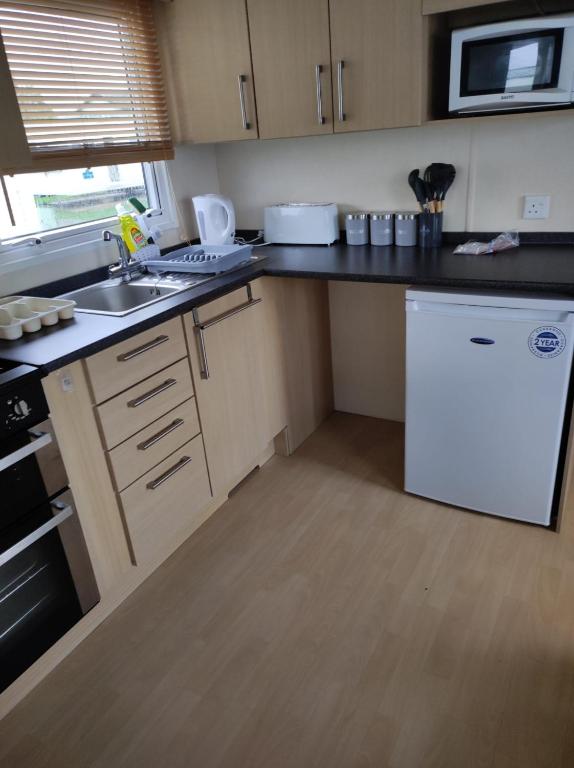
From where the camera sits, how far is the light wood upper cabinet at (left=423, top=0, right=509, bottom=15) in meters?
1.76

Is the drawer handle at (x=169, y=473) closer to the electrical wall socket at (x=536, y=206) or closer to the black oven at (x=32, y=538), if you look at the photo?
the black oven at (x=32, y=538)

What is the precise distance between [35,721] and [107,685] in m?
0.20

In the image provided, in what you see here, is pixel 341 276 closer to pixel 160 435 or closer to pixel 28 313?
pixel 160 435

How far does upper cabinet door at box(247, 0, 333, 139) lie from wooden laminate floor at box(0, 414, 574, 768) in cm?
154

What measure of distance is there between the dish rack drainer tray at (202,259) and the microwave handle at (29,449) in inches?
37.9

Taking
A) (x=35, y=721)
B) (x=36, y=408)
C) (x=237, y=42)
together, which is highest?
(x=237, y=42)

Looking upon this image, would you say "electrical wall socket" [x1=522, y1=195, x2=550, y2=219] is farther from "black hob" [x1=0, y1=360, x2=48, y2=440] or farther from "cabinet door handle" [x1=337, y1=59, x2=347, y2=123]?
"black hob" [x1=0, y1=360, x2=48, y2=440]

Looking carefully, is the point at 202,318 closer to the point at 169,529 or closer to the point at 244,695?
the point at 169,529

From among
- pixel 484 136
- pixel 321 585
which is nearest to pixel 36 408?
pixel 321 585

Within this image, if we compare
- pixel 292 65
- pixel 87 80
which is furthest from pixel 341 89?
pixel 87 80

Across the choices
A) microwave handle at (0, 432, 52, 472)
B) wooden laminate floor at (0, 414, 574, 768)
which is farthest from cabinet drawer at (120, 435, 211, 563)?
microwave handle at (0, 432, 52, 472)

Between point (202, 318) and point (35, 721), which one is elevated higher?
point (202, 318)

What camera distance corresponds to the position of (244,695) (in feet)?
5.17

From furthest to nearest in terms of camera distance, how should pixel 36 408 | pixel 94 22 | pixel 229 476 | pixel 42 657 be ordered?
pixel 229 476
pixel 94 22
pixel 42 657
pixel 36 408
